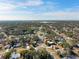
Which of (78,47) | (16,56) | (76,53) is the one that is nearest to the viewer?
(16,56)

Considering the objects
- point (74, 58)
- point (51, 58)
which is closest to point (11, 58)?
point (51, 58)

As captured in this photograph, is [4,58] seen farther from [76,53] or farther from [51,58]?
[76,53]

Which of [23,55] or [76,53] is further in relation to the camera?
[76,53]

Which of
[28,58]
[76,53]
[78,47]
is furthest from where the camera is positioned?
[78,47]

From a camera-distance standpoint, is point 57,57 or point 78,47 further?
point 78,47

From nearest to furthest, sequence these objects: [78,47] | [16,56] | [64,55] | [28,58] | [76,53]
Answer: [28,58]
[16,56]
[64,55]
[76,53]
[78,47]

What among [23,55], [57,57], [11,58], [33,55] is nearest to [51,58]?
[57,57]

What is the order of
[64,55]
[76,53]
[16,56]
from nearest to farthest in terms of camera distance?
1. [16,56]
2. [64,55]
3. [76,53]

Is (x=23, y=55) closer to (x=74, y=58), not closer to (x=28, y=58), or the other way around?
(x=28, y=58)

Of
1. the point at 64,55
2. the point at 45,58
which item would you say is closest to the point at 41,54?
the point at 45,58
